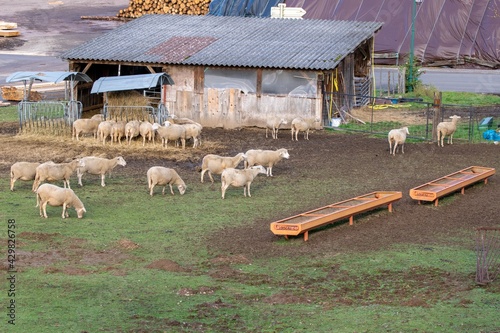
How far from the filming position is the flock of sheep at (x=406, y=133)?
96.3ft

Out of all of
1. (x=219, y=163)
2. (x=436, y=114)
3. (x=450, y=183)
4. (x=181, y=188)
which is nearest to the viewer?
(x=181, y=188)

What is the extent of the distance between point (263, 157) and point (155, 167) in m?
3.82

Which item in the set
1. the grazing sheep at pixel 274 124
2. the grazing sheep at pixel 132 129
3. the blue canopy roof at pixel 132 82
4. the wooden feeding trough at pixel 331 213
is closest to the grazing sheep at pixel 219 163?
the wooden feeding trough at pixel 331 213

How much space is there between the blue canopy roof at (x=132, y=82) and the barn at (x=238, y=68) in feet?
3.72

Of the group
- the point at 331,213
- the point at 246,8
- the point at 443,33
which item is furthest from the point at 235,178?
the point at 246,8

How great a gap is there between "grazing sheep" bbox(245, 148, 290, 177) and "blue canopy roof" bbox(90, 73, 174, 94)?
7888 millimetres

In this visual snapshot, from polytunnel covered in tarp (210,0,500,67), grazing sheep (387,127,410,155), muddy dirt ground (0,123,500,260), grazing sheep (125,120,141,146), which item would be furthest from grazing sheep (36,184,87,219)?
polytunnel covered in tarp (210,0,500,67)

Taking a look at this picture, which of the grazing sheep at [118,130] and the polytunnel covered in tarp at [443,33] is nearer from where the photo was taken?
the grazing sheep at [118,130]

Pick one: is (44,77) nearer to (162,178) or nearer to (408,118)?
(162,178)

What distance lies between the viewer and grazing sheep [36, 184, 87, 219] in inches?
804

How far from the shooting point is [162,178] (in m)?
23.4

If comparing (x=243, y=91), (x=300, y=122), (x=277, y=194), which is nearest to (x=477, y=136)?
(x=300, y=122)

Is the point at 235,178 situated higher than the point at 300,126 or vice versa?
the point at 300,126

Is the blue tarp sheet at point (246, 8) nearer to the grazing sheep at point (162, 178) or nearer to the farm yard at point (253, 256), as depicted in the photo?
the farm yard at point (253, 256)
